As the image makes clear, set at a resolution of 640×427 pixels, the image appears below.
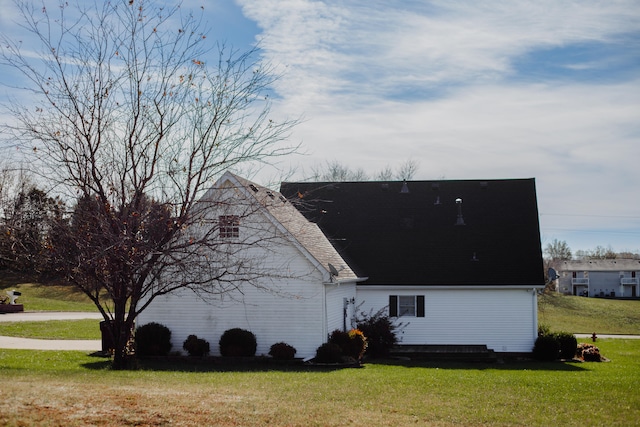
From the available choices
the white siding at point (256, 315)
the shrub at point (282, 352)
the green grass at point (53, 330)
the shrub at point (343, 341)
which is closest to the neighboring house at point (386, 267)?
the white siding at point (256, 315)

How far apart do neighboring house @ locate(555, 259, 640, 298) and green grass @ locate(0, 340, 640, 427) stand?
327 feet

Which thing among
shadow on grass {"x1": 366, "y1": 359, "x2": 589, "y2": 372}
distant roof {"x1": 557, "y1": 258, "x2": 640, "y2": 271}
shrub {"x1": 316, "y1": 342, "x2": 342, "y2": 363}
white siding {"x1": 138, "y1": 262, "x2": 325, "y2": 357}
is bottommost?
shadow on grass {"x1": 366, "y1": 359, "x2": 589, "y2": 372}

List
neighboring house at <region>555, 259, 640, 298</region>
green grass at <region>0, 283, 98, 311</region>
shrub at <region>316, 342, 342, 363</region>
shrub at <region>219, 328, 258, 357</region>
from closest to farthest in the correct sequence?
shrub at <region>316, 342, 342, 363</region> < shrub at <region>219, 328, 258, 357</region> < green grass at <region>0, 283, 98, 311</region> < neighboring house at <region>555, 259, 640, 298</region>

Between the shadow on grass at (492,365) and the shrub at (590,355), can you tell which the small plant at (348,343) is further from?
the shrub at (590,355)

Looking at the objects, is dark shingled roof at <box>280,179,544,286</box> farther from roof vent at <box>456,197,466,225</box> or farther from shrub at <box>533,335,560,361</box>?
shrub at <box>533,335,560,361</box>

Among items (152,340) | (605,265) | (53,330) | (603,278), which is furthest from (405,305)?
(605,265)

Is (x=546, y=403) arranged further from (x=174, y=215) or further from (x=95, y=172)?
(x=95, y=172)

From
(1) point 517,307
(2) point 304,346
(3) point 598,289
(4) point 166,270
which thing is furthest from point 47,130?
(3) point 598,289

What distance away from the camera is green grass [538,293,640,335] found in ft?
174

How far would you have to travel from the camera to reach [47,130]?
1970cm

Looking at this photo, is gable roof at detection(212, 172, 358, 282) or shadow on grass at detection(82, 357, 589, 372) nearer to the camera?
shadow on grass at detection(82, 357, 589, 372)

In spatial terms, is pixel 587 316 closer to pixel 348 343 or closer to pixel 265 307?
pixel 348 343

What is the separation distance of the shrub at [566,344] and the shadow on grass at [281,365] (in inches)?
50.5

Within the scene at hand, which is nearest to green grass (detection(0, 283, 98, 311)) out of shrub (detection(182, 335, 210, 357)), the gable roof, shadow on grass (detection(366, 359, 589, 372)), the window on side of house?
the gable roof
